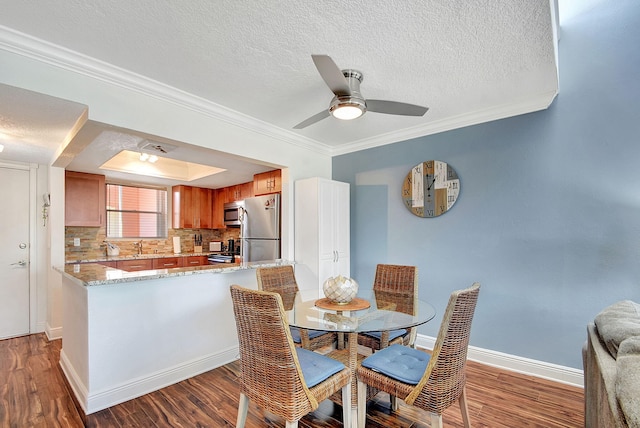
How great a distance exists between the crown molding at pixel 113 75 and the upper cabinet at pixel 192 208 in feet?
9.73

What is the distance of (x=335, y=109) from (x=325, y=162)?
82.2 inches

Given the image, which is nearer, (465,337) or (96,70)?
(465,337)

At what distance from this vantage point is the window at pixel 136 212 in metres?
5.12

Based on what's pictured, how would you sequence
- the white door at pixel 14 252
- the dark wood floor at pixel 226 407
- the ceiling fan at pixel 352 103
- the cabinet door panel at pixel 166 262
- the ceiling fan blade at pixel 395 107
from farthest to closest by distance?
1. the cabinet door panel at pixel 166 262
2. the white door at pixel 14 252
3. the ceiling fan blade at pixel 395 107
4. the dark wood floor at pixel 226 407
5. the ceiling fan at pixel 352 103

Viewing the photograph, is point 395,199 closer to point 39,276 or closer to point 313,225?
point 313,225

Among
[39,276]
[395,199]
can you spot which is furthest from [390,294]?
[39,276]

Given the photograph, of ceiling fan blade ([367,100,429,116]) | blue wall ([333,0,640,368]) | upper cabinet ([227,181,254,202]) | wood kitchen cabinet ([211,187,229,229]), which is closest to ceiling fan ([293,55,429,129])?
ceiling fan blade ([367,100,429,116])

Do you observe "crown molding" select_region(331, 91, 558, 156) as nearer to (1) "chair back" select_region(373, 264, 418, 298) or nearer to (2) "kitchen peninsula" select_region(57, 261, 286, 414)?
(1) "chair back" select_region(373, 264, 418, 298)

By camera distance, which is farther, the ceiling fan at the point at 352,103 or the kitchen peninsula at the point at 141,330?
the kitchen peninsula at the point at 141,330

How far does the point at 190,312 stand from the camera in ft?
8.76

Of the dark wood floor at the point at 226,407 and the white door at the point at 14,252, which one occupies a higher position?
the white door at the point at 14,252

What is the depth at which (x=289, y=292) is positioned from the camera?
272 centimetres

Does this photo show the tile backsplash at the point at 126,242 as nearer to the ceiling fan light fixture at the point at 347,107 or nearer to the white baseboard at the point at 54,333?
the white baseboard at the point at 54,333

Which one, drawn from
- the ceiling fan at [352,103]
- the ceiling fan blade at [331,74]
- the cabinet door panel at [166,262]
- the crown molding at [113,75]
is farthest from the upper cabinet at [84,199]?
the ceiling fan blade at [331,74]
